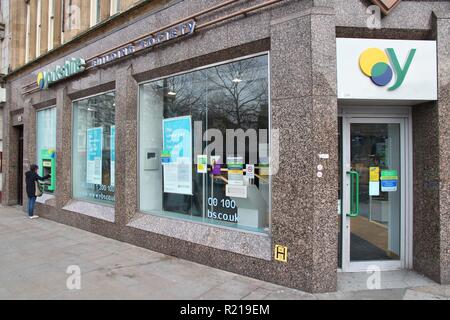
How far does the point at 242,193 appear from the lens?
591 centimetres

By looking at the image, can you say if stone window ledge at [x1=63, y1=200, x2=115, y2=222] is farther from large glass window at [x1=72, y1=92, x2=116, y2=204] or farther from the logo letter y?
the logo letter y

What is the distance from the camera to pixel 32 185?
33.7 ft

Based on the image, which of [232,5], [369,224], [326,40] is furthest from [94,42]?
[369,224]

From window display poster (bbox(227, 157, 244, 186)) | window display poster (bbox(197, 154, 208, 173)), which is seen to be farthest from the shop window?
window display poster (bbox(227, 157, 244, 186))

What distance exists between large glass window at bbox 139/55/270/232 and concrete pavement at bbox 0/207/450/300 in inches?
43.4

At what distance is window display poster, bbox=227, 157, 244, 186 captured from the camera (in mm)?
5949

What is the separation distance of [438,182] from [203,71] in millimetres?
4338

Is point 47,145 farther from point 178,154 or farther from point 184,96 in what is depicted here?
point 184,96

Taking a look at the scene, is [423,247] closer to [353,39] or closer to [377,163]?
[377,163]

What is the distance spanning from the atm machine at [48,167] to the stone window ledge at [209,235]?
4.46m

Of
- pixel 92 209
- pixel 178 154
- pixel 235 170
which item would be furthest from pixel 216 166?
pixel 92 209

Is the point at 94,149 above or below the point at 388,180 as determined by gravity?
above

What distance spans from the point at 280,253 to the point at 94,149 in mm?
6345
